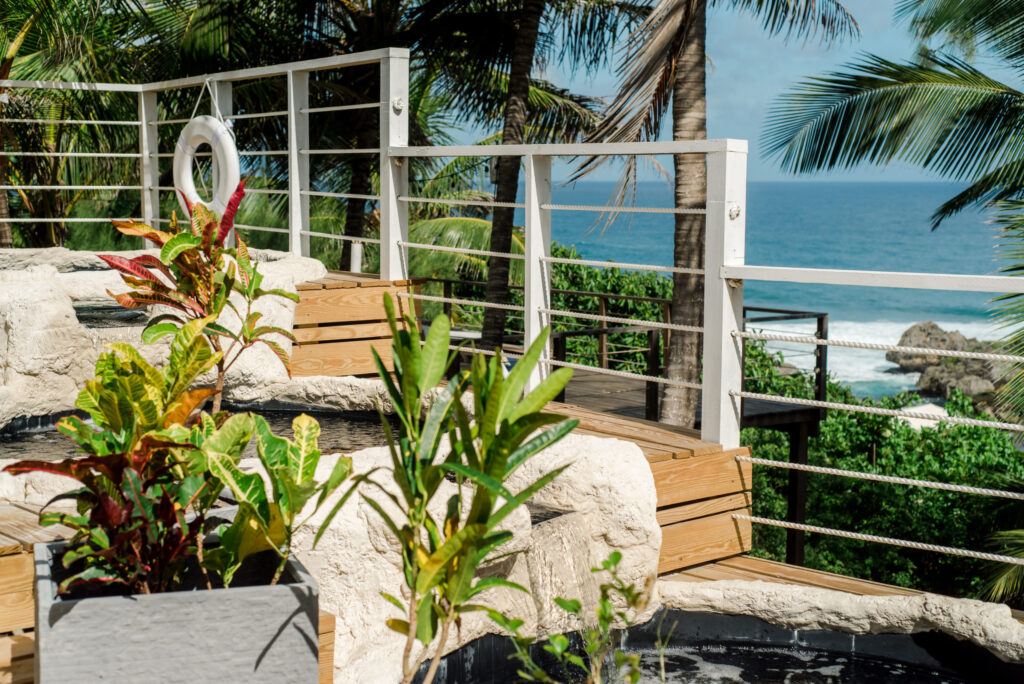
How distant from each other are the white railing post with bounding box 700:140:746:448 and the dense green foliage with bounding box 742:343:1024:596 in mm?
6930

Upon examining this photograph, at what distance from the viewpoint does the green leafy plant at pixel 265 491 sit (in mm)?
2242

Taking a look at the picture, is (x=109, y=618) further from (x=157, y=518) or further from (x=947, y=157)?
(x=947, y=157)

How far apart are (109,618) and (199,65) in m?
11.2

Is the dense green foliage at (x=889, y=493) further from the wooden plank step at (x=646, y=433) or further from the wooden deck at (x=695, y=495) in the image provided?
the wooden deck at (x=695, y=495)

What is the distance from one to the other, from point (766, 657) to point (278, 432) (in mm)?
2444

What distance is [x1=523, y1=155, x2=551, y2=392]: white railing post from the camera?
4898 mm

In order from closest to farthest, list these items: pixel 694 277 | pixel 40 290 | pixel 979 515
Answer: pixel 40 290 → pixel 694 277 → pixel 979 515

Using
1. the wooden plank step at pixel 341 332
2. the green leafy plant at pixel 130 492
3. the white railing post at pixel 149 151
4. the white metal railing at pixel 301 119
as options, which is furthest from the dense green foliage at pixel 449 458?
the white railing post at pixel 149 151

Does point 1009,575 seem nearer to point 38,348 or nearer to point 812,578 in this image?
point 812,578

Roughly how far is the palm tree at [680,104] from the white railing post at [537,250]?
1.03 m

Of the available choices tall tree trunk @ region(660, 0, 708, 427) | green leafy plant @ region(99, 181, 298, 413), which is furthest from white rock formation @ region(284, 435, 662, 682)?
tall tree trunk @ region(660, 0, 708, 427)

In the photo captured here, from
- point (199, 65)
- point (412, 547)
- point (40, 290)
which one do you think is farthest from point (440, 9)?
point (412, 547)

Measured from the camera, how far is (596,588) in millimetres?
3594

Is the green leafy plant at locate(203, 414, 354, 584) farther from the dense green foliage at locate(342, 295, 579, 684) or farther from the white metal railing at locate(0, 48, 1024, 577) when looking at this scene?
the white metal railing at locate(0, 48, 1024, 577)
